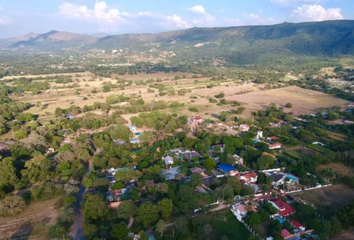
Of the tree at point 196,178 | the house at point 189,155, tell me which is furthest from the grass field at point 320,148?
the tree at point 196,178

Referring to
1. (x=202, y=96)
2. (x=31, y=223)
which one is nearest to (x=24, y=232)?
(x=31, y=223)

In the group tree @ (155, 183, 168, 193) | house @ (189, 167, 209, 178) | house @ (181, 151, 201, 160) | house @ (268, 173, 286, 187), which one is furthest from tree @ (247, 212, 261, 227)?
house @ (181, 151, 201, 160)

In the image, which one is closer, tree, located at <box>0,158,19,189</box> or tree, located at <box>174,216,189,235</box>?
tree, located at <box>174,216,189,235</box>

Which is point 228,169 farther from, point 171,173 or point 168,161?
point 168,161

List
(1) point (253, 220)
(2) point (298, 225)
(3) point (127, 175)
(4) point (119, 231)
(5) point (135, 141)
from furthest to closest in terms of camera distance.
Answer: (5) point (135, 141) < (3) point (127, 175) < (1) point (253, 220) < (2) point (298, 225) < (4) point (119, 231)

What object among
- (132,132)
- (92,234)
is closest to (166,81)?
(132,132)

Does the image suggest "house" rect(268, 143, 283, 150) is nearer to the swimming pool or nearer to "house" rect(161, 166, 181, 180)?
the swimming pool
